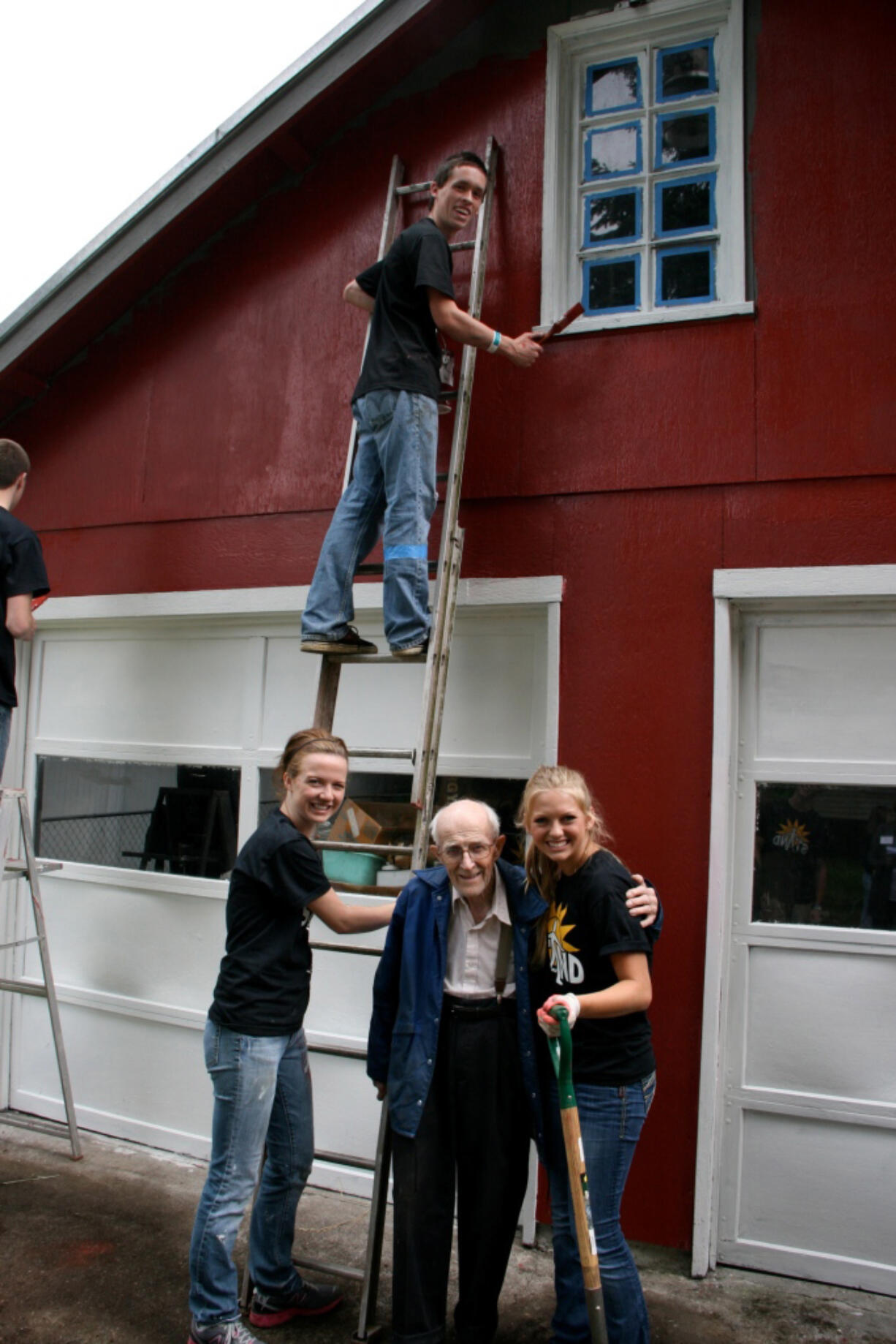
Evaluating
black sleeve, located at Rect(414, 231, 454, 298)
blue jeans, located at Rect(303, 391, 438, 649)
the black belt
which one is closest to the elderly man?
the black belt

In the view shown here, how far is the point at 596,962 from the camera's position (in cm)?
Result: 256

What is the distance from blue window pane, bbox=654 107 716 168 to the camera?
391 cm

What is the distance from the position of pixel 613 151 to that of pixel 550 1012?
11.0 feet

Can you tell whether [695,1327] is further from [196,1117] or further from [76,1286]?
[196,1117]

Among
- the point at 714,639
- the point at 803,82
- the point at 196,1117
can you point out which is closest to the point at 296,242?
the point at 803,82

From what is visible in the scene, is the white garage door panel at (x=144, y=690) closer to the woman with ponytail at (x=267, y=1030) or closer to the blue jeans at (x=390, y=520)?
the blue jeans at (x=390, y=520)

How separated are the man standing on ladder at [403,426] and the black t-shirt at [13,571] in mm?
1231

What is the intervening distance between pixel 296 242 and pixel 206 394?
2.54ft

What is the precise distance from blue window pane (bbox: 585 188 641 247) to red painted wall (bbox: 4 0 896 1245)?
8.9 inches

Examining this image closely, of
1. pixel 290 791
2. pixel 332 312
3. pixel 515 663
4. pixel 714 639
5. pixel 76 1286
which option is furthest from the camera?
pixel 332 312

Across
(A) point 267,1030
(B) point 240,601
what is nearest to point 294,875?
(A) point 267,1030

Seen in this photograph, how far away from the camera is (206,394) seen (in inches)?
181

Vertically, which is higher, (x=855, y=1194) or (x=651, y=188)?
(x=651, y=188)

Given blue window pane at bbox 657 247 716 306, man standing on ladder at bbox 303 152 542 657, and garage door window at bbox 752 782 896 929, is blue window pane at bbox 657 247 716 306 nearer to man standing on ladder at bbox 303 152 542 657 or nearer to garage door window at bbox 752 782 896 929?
man standing on ladder at bbox 303 152 542 657
